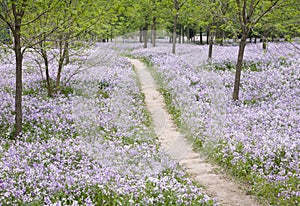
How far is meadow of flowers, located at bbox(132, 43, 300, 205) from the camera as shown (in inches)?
324

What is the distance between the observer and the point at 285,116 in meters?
11.9

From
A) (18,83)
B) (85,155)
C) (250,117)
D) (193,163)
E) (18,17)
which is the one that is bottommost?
(193,163)

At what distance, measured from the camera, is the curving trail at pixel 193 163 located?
7652mm

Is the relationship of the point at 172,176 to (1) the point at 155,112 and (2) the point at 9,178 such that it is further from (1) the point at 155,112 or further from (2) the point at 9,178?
(1) the point at 155,112

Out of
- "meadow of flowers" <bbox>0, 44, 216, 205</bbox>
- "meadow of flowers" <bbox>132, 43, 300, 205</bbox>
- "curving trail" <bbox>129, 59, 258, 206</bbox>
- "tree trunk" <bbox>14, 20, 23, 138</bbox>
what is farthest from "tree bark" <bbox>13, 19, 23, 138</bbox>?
"meadow of flowers" <bbox>132, 43, 300, 205</bbox>

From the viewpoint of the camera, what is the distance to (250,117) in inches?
464

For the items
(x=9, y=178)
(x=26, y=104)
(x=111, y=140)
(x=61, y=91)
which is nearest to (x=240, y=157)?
(x=111, y=140)

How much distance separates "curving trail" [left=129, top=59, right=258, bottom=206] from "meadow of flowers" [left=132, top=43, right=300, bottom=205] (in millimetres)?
374

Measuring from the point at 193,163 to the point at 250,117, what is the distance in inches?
128

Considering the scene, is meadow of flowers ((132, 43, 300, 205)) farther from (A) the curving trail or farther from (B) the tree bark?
(B) the tree bark

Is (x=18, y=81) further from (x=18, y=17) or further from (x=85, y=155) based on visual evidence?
(x=85, y=155)

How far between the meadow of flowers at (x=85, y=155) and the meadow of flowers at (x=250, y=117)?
59.5 inches

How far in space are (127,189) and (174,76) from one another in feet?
44.0

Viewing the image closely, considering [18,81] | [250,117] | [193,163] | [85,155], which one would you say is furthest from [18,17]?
Answer: [250,117]
